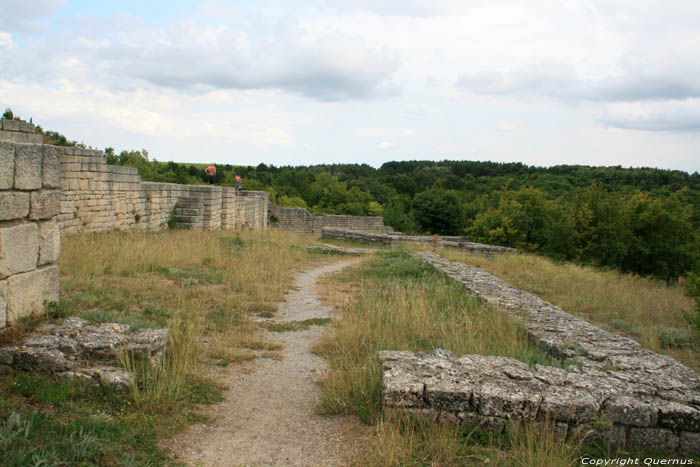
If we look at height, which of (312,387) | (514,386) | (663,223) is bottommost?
(312,387)

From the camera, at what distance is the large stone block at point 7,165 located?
4.49m

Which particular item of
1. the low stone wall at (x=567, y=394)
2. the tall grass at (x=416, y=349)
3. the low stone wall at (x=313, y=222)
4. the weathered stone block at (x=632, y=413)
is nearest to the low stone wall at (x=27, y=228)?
the tall grass at (x=416, y=349)

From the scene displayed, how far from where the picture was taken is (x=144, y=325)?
5.15 m

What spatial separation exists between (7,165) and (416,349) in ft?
14.9

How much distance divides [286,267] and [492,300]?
221 inches

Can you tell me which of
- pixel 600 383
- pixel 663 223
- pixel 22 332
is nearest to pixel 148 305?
pixel 22 332

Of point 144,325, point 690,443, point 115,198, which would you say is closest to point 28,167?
point 144,325

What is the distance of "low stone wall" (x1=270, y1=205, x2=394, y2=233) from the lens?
28266 mm

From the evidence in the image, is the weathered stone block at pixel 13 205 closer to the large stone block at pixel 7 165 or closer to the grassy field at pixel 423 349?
the large stone block at pixel 7 165

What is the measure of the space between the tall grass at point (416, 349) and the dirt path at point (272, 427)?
8.6 inches

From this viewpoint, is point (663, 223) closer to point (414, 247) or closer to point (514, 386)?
point (414, 247)

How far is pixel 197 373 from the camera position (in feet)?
15.2

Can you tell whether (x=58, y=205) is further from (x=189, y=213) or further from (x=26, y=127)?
(x=189, y=213)

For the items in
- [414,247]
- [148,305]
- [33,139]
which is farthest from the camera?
[414,247]
